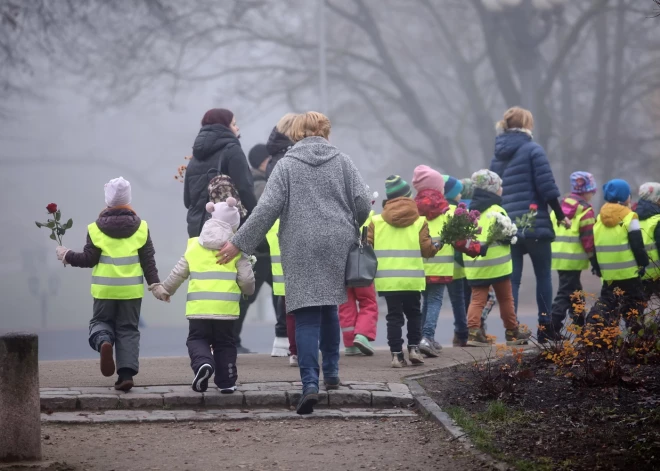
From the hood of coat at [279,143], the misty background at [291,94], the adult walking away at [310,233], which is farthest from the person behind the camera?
the misty background at [291,94]

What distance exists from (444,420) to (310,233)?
1457mm

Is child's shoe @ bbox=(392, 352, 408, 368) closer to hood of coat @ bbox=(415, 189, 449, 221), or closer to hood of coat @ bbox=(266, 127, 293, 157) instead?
hood of coat @ bbox=(415, 189, 449, 221)

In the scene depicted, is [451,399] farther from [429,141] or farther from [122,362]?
[429,141]

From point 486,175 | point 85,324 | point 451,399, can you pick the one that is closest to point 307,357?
point 451,399

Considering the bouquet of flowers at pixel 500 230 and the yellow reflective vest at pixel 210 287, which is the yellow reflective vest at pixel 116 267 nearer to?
the yellow reflective vest at pixel 210 287

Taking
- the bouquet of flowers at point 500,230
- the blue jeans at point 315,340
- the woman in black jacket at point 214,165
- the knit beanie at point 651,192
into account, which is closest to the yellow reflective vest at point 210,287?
the blue jeans at point 315,340

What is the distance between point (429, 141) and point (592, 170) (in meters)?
4.44

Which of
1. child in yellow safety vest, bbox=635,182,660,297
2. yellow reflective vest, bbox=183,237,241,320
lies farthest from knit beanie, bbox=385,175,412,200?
child in yellow safety vest, bbox=635,182,660,297

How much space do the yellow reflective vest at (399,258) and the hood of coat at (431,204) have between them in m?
0.90

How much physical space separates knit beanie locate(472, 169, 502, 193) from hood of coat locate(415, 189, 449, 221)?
21.5 inches

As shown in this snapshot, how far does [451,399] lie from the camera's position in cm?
772

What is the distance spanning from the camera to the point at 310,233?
753cm

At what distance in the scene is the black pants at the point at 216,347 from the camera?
7828 mm

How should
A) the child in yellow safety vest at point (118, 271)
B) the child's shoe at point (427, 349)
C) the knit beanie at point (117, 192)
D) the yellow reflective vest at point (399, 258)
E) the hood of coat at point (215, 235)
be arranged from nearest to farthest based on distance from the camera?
the hood of coat at point (215, 235)
the child in yellow safety vest at point (118, 271)
the knit beanie at point (117, 192)
the yellow reflective vest at point (399, 258)
the child's shoe at point (427, 349)
